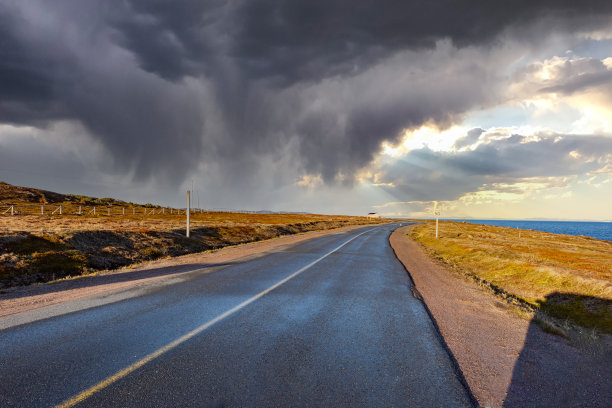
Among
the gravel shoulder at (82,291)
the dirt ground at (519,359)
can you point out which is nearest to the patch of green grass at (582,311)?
the dirt ground at (519,359)

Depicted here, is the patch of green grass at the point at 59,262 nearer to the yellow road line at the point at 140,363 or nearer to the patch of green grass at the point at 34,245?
the patch of green grass at the point at 34,245

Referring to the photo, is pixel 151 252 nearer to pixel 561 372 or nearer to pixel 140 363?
pixel 140 363

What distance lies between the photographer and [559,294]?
10922 mm

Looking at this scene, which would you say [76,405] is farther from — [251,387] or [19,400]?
[251,387]

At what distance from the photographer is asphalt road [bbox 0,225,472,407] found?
142 inches

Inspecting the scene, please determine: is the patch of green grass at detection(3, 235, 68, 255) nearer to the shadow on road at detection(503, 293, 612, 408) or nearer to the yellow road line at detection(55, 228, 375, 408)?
the yellow road line at detection(55, 228, 375, 408)

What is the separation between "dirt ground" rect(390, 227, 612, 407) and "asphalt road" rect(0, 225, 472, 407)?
40cm

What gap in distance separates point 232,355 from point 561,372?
5076 mm

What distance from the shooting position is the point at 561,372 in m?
4.63

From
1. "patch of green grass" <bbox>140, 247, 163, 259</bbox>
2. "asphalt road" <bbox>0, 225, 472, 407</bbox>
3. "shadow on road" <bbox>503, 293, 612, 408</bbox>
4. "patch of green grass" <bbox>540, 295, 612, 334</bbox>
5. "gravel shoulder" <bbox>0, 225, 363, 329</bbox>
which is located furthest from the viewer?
"patch of green grass" <bbox>140, 247, 163, 259</bbox>

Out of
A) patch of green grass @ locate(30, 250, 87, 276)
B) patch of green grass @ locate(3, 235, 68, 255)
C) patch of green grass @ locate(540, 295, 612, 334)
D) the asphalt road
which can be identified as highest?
patch of green grass @ locate(3, 235, 68, 255)

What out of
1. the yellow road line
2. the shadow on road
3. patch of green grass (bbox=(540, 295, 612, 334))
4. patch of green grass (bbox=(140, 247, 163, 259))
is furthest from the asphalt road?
patch of green grass (bbox=(140, 247, 163, 259))

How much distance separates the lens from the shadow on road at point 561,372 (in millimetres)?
3871

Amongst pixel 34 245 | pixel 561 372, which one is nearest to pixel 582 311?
pixel 561 372
